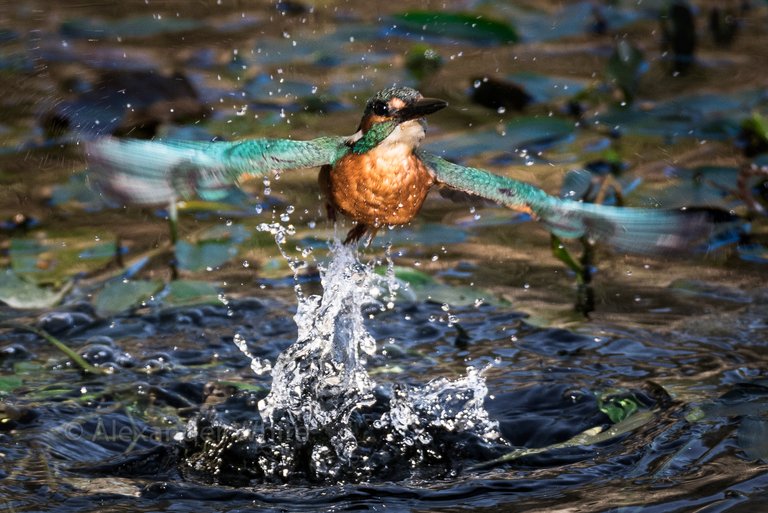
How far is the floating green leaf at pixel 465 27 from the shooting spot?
16.0 feet

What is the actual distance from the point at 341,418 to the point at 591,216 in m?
0.84

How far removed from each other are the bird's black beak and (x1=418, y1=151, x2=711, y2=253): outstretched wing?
0.18m

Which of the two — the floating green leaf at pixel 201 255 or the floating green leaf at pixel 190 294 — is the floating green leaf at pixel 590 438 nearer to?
the floating green leaf at pixel 190 294

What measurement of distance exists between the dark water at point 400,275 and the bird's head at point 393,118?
2.55 ft

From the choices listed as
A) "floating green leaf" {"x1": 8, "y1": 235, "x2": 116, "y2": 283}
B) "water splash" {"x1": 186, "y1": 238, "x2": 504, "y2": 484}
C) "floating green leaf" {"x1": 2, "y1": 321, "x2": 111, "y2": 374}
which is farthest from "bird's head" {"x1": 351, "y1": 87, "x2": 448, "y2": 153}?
"floating green leaf" {"x1": 8, "y1": 235, "x2": 116, "y2": 283}

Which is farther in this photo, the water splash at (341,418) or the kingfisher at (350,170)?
the water splash at (341,418)

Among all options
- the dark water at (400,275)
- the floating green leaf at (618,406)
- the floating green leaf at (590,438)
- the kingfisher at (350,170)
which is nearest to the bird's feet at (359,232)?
the kingfisher at (350,170)

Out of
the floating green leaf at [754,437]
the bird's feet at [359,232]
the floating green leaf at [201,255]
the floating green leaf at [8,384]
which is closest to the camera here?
the floating green leaf at [754,437]

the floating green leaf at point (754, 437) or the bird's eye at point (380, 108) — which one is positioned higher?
the bird's eye at point (380, 108)

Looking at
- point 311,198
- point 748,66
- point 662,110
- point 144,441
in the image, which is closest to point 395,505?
point 144,441

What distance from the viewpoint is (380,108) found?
8.82ft

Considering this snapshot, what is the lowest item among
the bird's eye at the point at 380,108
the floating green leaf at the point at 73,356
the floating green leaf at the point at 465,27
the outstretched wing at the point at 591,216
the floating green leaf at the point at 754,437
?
the floating green leaf at the point at 754,437

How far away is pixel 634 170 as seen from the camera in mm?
4641

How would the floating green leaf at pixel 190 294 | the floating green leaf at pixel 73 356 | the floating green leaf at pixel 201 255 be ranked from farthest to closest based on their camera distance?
the floating green leaf at pixel 201 255
the floating green leaf at pixel 190 294
the floating green leaf at pixel 73 356
